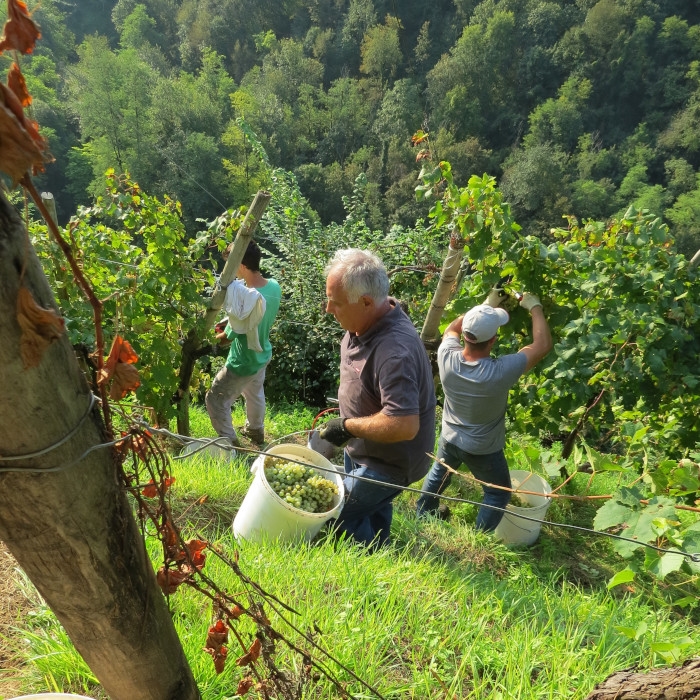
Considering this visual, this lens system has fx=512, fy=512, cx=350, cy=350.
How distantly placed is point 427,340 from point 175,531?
119 inches

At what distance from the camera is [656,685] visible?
1.22 m

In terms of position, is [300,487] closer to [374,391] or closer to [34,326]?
[374,391]

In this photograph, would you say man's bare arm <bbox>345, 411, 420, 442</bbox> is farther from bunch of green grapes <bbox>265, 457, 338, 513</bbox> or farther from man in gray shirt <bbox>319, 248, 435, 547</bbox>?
bunch of green grapes <bbox>265, 457, 338, 513</bbox>

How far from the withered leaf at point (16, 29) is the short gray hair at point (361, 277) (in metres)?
1.79

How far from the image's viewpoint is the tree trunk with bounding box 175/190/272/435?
3307 mm

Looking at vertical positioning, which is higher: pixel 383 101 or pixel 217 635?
pixel 383 101

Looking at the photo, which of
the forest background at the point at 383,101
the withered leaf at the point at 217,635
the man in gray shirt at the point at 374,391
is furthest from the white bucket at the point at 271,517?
the forest background at the point at 383,101

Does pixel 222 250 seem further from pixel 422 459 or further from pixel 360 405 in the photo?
pixel 422 459

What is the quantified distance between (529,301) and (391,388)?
61.9 inches

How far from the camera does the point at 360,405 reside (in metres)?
2.61

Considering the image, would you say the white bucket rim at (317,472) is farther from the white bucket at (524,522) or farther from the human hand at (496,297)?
the human hand at (496,297)

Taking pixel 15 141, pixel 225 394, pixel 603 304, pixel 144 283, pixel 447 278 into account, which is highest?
pixel 603 304

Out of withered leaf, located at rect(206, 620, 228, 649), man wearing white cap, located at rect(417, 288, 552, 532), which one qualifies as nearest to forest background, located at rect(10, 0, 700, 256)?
man wearing white cap, located at rect(417, 288, 552, 532)

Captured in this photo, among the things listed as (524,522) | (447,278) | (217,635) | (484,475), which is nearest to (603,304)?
(447,278)
